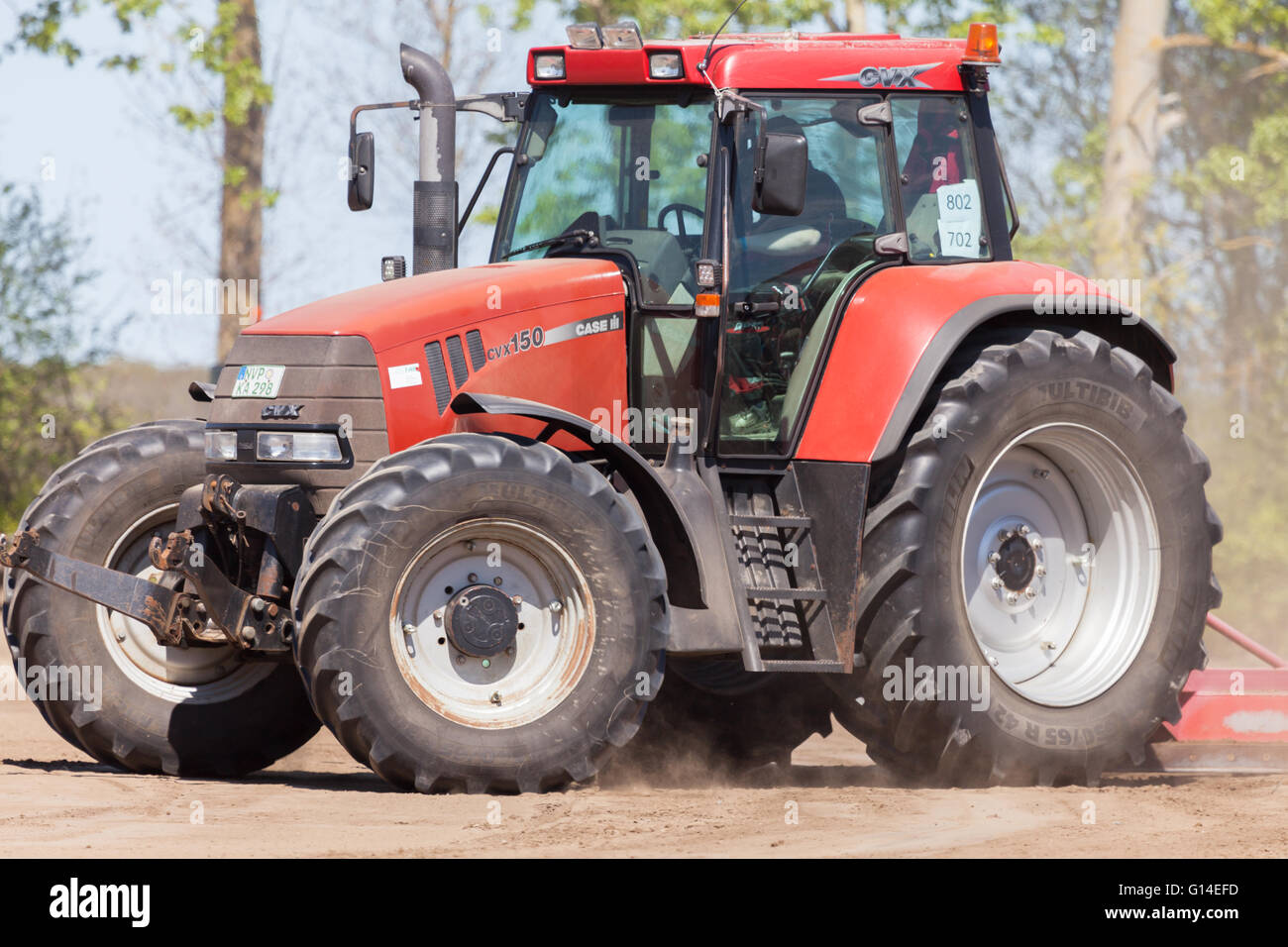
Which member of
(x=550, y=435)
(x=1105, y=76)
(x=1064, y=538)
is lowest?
(x=1064, y=538)

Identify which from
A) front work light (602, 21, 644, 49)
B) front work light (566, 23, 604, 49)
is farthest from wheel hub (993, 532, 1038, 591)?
front work light (566, 23, 604, 49)

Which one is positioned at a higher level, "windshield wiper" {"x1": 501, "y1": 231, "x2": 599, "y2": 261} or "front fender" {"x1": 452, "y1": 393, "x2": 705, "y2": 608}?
"windshield wiper" {"x1": 501, "y1": 231, "x2": 599, "y2": 261}

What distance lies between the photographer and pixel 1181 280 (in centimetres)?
2228

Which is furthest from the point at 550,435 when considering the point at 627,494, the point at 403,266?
the point at 403,266

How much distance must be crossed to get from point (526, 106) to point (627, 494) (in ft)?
6.35

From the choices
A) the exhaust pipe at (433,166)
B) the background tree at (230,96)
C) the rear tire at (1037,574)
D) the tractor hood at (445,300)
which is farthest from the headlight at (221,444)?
the background tree at (230,96)

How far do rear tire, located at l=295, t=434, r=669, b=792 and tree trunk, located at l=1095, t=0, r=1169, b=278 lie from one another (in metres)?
14.7

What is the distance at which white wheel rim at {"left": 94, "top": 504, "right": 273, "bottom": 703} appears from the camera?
7684mm

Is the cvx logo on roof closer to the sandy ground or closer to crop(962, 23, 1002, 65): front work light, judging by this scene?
crop(962, 23, 1002, 65): front work light

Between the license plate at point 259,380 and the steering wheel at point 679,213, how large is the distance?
1748mm

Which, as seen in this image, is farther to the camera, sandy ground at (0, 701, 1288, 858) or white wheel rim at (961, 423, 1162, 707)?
white wheel rim at (961, 423, 1162, 707)

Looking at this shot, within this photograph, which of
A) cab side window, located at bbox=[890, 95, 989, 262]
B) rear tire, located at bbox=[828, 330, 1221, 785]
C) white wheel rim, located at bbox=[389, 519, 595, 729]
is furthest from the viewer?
cab side window, located at bbox=[890, 95, 989, 262]

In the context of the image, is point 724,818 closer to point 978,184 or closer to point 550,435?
point 550,435

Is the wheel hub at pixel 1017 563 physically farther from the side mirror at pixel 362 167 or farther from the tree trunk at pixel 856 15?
the tree trunk at pixel 856 15
